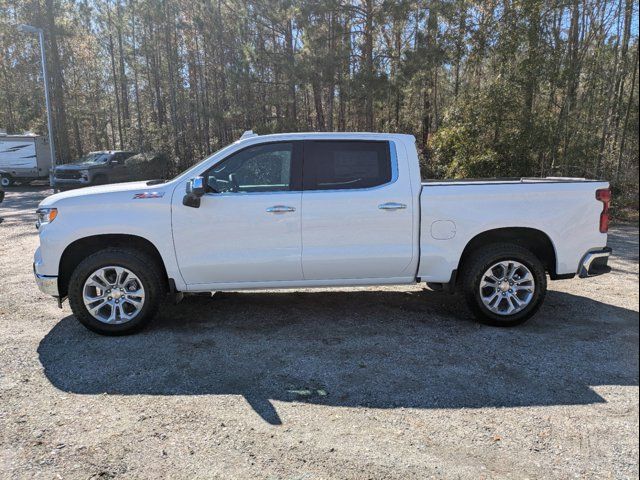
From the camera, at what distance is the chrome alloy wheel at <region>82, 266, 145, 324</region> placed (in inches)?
191

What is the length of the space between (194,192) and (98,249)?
4.05 feet

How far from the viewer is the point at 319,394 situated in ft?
12.5

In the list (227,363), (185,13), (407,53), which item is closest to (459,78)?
(407,53)

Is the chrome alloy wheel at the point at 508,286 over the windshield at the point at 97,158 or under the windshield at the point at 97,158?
under

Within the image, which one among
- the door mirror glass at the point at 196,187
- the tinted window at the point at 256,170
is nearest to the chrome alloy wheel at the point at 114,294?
the door mirror glass at the point at 196,187

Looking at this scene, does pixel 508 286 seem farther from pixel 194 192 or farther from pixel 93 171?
pixel 93 171

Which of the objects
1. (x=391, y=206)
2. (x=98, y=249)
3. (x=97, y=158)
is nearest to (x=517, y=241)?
(x=391, y=206)

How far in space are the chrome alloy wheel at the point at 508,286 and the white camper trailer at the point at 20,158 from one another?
26456mm

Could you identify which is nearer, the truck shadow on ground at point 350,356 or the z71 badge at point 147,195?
the truck shadow on ground at point 350,356

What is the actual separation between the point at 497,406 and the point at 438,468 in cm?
89

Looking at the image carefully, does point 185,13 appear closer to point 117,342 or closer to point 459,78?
point 459,78

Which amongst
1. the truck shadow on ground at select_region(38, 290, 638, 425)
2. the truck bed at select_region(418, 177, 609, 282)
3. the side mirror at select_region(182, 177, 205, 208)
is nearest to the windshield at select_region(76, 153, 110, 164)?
the truck shadow on ground at select_region(38, 290, 638, 425)

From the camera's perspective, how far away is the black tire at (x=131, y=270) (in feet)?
15.8

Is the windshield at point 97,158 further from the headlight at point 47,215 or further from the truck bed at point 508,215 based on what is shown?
the truck bed at point 508,215
